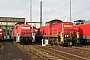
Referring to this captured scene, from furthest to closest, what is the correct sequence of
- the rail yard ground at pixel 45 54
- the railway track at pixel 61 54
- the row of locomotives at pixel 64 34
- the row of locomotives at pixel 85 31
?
the row of locomotives at pixel 85 31
the row of locomotives at pixel 64 34
the rail yard ground at pixel 45 54
the railway track at pixel 61 54

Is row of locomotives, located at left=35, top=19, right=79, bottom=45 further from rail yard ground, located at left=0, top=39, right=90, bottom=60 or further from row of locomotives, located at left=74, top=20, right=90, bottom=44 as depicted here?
rail yard ground, located at left=0, top=39, right=90, bottom=60

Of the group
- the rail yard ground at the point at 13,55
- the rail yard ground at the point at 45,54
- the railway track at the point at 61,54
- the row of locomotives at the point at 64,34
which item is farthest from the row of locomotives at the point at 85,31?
the rail yard ground at the point at 13,55

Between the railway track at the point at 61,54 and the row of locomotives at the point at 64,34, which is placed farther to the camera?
the row of locomotives at the point at 64,34

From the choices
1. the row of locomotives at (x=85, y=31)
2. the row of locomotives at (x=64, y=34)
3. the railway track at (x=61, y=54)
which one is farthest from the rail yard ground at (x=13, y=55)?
the row of locomotives at (x=85, y=31)

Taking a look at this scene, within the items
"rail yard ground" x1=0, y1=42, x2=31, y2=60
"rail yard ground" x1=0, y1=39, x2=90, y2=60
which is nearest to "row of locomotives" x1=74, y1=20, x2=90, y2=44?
"rail yard ground" x1=0, y1=39, x2=90, y2=60

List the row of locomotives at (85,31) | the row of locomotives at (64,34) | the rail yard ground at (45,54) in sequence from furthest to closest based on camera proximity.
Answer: the row of locomotives at (85,31)
the row of locomotives at (64,34)
the rail yard ground at (45,54)

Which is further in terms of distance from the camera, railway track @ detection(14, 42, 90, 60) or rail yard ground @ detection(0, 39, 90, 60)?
rail yard ground @ detection(0, 39, 90, 60)

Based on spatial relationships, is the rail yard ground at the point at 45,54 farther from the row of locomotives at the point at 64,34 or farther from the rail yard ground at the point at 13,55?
the row of locomotives at the point at 64,34

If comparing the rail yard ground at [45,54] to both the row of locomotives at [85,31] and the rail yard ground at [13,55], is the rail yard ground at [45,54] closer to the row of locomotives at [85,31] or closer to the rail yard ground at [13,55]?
the rail yard ground at [13,55]

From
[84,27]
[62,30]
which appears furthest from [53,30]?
[84,27]

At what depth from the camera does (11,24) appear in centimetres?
6456

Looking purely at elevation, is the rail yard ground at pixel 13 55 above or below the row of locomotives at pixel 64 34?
below

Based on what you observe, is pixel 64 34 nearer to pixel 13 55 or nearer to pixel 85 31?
pixel 85 31

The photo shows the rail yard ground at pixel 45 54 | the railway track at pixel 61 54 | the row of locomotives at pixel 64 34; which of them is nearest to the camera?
the railway track at pixel 61 54
